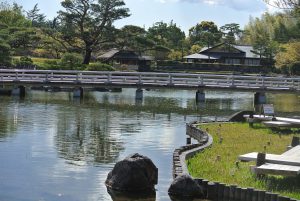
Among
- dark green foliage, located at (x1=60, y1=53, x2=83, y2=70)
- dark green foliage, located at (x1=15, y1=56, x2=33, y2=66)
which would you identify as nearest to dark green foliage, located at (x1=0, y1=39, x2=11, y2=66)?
dark green foliage, located at (x1=15, y1=56, x2=33, y2=66)

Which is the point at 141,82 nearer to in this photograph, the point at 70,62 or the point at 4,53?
the point at 4,53

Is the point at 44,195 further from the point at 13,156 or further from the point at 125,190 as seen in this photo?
the point at 13,156

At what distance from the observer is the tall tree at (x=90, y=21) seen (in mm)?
69250

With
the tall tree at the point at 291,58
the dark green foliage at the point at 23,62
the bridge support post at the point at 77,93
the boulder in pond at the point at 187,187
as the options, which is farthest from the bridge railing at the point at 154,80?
the boulder in pond at the point at 187,187

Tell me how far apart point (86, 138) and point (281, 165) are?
39.7 ft

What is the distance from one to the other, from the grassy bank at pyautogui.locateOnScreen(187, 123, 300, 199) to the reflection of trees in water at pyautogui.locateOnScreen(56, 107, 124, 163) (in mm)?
3823

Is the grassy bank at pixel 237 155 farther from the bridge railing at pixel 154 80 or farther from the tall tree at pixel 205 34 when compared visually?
the tall tree at pixel 205 34

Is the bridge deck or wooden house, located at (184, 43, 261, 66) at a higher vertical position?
wooden house, located at (184, 43, 261, 66)

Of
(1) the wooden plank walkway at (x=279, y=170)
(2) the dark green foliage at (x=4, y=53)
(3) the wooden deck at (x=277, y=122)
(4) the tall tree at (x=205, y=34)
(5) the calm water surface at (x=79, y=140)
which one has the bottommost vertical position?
(5) the calm water surface at (x=79, y=140)

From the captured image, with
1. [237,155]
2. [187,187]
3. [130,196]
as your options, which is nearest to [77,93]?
→ [237,155]

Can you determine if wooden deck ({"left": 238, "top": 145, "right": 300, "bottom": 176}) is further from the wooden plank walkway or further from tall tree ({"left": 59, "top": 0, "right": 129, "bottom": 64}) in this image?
tall tree ({"left": 59, "top": 0, "right": 129, "bottom": 64})

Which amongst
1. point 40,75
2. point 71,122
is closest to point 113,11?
point 40,75

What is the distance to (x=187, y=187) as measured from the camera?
45.6 ft

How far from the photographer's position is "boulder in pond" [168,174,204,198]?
13.9m
